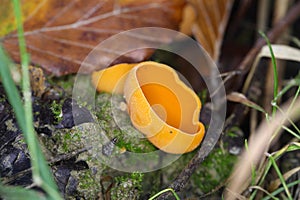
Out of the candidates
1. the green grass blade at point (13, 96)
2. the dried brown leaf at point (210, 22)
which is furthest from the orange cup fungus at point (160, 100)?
the dried brown leaf at point (210, 22)

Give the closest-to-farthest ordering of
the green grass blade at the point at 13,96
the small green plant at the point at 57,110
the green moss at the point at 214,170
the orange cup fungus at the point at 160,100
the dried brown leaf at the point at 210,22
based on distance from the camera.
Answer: the green grass blade at the point at 13,96
the orange cup fungus at the point at 160,100
the small green plant at the point at 57,110
the green moss at the point at 214,170
the dried brown leaf at the point at 210,22

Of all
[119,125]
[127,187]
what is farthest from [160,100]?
[127,187]

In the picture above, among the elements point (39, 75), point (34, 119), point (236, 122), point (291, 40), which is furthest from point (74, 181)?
point (291, 40)

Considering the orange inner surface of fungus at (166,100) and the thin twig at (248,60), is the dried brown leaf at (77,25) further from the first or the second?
the thin twig at (248,60)

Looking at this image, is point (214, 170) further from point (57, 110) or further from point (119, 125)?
point (57, 110)

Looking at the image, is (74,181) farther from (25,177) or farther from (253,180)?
(253,180)

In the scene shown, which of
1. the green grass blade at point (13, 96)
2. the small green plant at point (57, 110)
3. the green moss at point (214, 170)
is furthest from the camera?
the green moss at point (214, 170)
